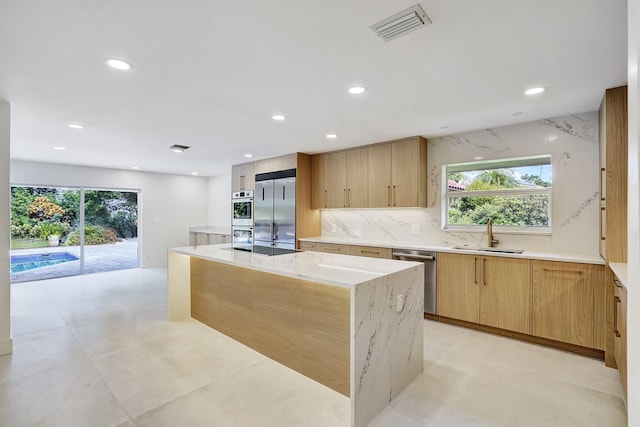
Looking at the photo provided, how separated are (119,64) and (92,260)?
6.22 meters

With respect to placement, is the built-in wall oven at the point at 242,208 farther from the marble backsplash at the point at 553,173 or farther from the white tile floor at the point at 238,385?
the marble backsplash at the point at 553,173

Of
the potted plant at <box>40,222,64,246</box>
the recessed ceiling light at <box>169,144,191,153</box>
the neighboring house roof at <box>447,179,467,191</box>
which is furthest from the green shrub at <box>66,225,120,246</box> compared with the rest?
the neighboring house roof at <box>447,179,467,191</box>

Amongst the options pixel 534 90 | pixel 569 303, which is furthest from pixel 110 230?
pixel 569 303

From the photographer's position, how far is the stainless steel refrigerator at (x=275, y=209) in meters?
5.25

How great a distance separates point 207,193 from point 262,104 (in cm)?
617

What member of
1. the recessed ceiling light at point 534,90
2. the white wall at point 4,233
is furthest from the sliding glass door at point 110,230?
the recessed ceiling light at point 534,90

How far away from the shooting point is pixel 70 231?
6305mm

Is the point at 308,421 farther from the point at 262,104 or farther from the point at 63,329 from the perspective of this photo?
the point at 63,329

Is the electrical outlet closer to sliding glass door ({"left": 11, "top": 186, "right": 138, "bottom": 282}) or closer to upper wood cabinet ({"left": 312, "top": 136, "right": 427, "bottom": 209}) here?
upper wood cabinet ({"left": 312, "top": 136, "right": 427, "bottom": 209})

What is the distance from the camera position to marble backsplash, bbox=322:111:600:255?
318 cm

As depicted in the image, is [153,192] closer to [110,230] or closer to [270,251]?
[110,230]

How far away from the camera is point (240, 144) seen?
15.0ft

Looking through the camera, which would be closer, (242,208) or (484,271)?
(484,271)

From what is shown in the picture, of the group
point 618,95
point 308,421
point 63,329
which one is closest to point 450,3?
point 618,95
